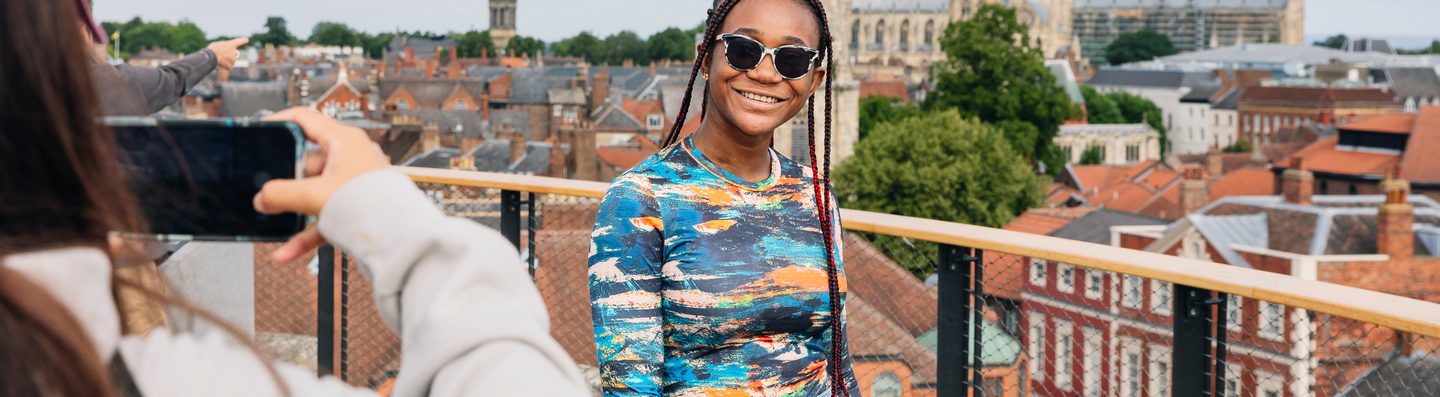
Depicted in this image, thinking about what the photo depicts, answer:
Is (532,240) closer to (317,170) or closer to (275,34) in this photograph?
(317,170)

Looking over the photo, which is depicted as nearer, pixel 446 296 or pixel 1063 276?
pixel 446 296

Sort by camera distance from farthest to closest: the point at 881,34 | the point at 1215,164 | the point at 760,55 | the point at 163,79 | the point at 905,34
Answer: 1. the point at 881,34
2. the point at 905,34
3. the point at 1215,164
4. the point at 163,79
5. the point at 760,55

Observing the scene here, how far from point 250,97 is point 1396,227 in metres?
51.3

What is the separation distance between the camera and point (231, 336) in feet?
3.23

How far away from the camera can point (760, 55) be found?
2840mm

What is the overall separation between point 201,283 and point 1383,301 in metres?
2.65

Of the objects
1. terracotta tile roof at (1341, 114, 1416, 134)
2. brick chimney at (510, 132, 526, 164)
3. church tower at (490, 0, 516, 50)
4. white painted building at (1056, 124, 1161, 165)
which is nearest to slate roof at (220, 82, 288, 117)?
brick chimney at (510, 132, 526, 164)

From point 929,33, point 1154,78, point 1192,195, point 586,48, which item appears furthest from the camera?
point 929,33

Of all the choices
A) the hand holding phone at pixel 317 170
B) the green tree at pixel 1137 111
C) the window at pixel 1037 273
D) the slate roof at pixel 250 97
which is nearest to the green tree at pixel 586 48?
the green tree at pixel 1137 111

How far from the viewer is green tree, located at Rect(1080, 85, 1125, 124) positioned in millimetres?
105219

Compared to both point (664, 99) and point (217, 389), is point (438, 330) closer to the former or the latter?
point (217, 389)

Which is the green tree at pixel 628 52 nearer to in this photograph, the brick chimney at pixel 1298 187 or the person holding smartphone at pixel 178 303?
the brick chimney at pixel 1298 187

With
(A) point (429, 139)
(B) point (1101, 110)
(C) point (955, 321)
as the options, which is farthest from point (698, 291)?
(B) point (1101, 110)

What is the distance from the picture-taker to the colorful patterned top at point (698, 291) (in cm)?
264
